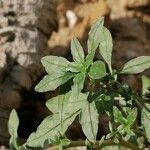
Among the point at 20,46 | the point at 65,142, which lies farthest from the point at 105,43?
the point at 20,46

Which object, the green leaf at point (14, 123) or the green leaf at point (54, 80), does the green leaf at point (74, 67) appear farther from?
the green leaf at point (14, 123)

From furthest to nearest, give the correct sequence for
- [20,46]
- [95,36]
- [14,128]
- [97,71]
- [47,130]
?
[20,46] < [14,128] < [47,130] < [95,36] < [97,71]

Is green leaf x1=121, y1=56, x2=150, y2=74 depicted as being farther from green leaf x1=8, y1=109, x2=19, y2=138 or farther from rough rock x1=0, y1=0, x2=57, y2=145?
rough rock x1=0, y1=0, x2=57, y2=145

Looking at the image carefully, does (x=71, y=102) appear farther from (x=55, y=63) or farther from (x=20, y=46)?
(x=20, y=46)

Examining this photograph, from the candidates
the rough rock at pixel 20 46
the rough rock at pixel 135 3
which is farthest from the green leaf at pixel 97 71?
the rough rock at pixel 135 3

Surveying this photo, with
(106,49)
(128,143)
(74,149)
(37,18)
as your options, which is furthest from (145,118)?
(37,18)

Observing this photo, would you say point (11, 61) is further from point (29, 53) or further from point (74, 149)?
point (74, 149)
